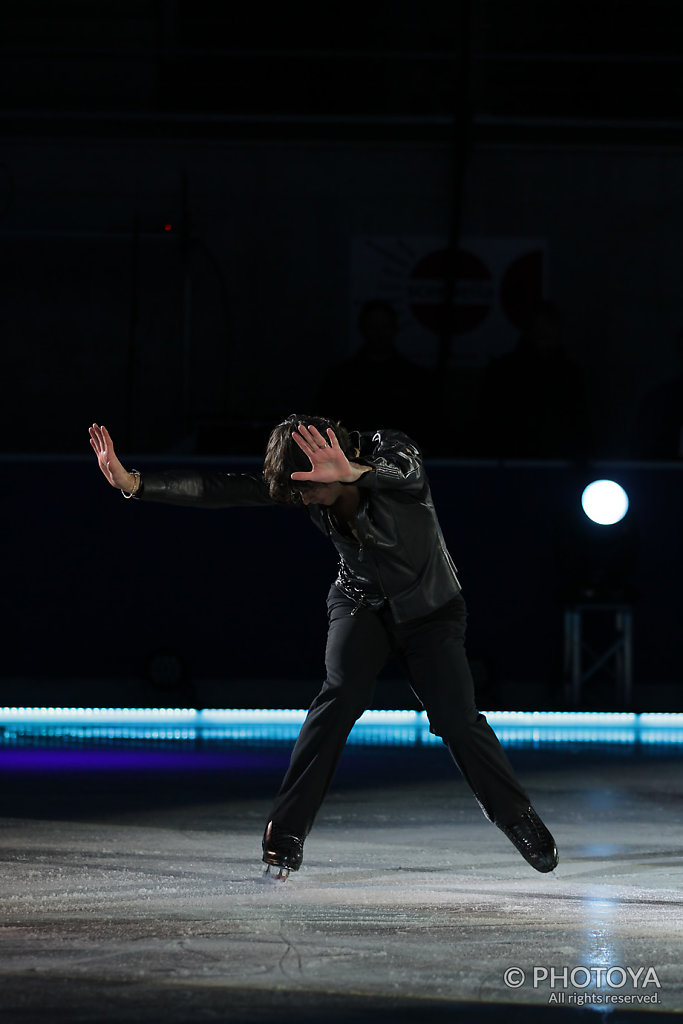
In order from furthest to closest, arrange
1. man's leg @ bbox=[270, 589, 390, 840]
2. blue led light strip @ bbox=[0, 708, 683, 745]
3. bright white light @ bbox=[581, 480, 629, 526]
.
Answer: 1. bright white light @ bbox=[581, 480, 629, 526]
2. blue led light strip @ bbox=[0, 708, 683, 745]
3. man's leg @ bbox=[270, 589, 390, 840]

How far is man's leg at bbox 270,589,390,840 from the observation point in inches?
186

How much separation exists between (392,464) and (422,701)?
74 centimetres

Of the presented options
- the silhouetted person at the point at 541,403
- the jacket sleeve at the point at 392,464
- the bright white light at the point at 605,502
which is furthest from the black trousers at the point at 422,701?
the silhouetted person at the point at 541,403

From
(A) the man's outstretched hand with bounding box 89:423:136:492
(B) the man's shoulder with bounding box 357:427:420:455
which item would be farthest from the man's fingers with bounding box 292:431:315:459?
(A) the man's outstretched hand with bounding box 89:423:136:492

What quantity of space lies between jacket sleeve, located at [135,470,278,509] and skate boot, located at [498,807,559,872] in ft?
4.03

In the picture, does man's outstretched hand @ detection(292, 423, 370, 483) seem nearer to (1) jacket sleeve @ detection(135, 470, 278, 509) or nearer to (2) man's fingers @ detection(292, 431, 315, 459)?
(2) man's fingers @ detection(292, 431, 315, 459)

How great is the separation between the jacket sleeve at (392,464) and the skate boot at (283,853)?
1.12m

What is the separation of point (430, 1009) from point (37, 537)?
7.01m

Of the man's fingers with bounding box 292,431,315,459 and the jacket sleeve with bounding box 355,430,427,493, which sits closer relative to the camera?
the man's fingers with bounding box 292,431,315,459

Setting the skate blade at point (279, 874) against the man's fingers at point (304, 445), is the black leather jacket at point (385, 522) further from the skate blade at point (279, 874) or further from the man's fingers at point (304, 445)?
the skate blade at point (279, 874)

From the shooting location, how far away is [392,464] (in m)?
4.55

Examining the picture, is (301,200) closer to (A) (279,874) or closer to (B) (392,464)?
(B) (392,464)

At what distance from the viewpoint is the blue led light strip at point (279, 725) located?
8.64m

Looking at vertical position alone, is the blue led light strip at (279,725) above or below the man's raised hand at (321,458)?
below
